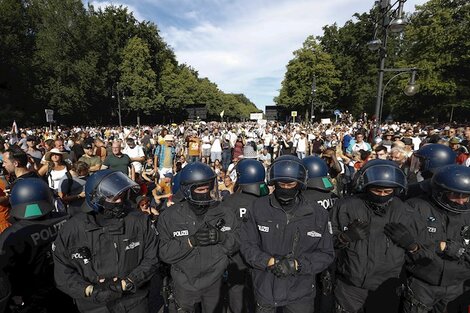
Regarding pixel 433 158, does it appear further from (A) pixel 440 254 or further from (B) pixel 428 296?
(B) pixel 428 296

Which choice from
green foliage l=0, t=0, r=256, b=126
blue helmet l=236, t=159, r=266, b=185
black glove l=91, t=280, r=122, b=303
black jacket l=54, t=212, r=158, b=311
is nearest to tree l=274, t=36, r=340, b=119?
green foliage l=0, t=0, r=256, b=126

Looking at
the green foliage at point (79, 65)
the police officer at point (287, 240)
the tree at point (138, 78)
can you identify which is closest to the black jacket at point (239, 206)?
the police officer at point (287, 240)

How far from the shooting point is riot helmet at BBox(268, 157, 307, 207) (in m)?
2.85

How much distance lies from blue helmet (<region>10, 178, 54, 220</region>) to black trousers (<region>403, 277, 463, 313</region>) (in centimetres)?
379

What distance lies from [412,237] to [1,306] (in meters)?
3.18

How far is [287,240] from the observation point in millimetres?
2816

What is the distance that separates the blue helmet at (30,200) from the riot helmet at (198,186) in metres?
1.41

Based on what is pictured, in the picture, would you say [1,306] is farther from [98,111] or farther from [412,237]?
[98,111]

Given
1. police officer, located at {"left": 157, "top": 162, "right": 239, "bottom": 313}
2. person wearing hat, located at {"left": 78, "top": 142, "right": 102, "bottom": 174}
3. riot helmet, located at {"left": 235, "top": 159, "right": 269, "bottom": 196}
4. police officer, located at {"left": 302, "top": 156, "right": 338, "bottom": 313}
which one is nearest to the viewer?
police officer, located at {"left": 157, "top": 162, "right": 239, "bottom": 313}

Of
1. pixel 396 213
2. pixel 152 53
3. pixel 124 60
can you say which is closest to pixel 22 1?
pixel 124 60

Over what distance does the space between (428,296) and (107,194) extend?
327 centimetres

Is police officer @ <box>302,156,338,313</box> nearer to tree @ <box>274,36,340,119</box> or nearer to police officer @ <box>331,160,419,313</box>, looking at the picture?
police officer @ <box>331,160,419,313</box>

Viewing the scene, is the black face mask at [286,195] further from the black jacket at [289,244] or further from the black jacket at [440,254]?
the black jacket at [440,254]

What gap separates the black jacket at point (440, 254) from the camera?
2.91 metres
